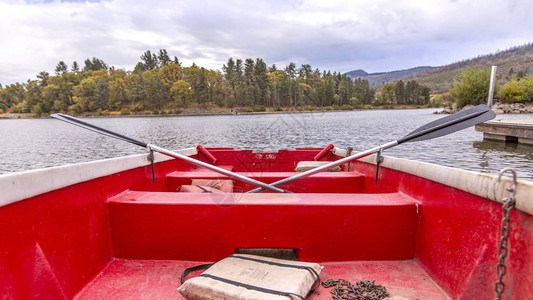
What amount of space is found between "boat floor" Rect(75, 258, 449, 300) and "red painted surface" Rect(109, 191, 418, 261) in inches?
3.1

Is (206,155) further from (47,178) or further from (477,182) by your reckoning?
(477,182)

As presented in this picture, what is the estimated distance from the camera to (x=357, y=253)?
2.36 meters

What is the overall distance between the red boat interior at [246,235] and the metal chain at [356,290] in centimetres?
9

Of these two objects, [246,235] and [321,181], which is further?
[321,181]

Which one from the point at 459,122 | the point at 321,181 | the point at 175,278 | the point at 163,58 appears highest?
the point at 163,58

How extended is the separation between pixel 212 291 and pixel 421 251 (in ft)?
5.79

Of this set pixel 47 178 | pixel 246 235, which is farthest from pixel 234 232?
pixel 47 178

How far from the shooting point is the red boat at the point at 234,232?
1.67m

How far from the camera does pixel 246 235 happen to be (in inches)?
91.7

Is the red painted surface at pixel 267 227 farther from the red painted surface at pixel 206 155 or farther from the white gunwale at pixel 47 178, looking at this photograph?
the red painted surface at pixel 206 155

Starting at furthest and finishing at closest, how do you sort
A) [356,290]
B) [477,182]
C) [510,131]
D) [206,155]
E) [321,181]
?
1. [510,131]
2. [206,155]
3. [321,181]
4. [356,290]
5. [477,182]

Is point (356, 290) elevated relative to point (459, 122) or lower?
lower

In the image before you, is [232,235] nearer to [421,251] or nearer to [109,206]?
[109,206]

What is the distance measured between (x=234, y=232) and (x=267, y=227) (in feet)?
0.96
